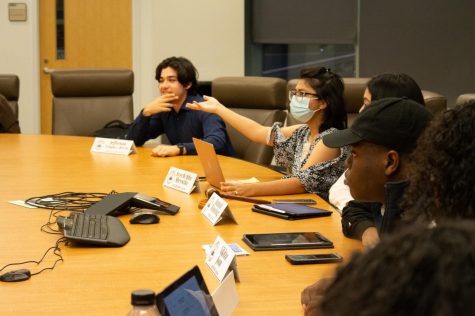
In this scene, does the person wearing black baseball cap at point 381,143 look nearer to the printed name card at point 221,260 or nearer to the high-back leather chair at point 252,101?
the printed name card at point 221,260

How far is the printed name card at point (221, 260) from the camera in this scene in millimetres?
1690

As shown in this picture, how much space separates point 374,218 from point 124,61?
16.7 feet

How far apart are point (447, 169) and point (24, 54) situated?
609cm

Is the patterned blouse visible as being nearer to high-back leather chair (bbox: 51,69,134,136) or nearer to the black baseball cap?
the black baseball cap

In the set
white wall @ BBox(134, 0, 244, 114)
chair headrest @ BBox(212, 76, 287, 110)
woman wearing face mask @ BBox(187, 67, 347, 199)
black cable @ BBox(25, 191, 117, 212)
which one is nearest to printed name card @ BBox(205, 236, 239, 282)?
black cable @ BBox(25, 191, 117, 212)

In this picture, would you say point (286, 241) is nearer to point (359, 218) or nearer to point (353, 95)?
point (359, 218)

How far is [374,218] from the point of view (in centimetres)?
216

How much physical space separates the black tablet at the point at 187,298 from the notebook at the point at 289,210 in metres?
1.03

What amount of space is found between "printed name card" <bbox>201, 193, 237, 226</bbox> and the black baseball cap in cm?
50

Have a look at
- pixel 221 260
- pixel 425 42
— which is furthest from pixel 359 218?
pixel 425 42

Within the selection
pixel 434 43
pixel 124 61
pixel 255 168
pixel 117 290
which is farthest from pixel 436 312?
pixel 124 61

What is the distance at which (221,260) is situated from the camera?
1.73 m

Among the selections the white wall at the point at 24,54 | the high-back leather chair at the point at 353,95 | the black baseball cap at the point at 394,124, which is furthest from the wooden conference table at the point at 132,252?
the white wall at the point at 24,54

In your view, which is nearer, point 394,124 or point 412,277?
point 412,277
